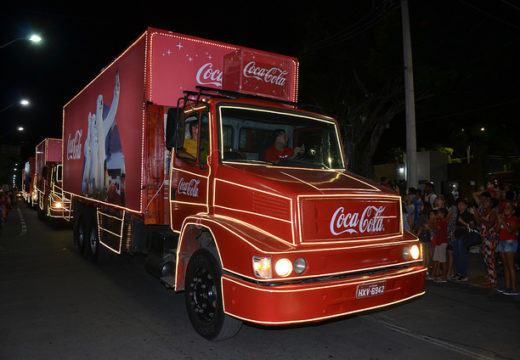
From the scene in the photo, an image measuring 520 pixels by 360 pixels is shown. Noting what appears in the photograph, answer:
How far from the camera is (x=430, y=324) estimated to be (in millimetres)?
5480

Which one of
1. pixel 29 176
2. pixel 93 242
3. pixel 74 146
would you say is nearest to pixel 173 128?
pixel 93 242

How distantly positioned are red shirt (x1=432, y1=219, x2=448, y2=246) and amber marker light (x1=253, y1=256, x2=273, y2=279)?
17.2 feet

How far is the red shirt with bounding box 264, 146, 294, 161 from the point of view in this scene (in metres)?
5.42

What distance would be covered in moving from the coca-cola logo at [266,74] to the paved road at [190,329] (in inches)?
132

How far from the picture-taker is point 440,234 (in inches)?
318

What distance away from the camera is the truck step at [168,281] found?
212 inches

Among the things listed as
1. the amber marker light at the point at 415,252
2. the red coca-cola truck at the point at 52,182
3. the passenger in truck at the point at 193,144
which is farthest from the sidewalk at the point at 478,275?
the red coca-cola truck at the point at 52,182

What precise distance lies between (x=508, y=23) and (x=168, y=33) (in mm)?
14775

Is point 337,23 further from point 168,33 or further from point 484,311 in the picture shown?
point 484,311

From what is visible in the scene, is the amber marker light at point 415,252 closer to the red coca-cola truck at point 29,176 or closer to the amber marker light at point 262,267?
the amber marker light at point 262,267

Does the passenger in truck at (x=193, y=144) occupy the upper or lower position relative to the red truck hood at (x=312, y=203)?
upper

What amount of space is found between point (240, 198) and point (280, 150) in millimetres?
1157

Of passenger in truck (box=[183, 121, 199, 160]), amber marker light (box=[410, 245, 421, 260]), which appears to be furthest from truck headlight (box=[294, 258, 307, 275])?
passenger in truck (box=[183, 121, 199, 160])

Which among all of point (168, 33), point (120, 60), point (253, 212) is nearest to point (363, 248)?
point (253, 212)
